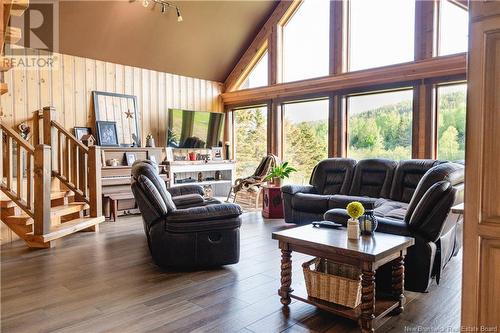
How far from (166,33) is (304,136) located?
3.39m

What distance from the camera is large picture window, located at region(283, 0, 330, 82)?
682 centimetres

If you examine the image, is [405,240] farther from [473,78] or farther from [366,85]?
[366,85]

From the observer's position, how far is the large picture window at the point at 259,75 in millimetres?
7873

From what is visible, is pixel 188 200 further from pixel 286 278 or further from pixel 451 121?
pixel 451 121

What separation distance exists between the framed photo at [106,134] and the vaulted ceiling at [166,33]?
1.21 meters

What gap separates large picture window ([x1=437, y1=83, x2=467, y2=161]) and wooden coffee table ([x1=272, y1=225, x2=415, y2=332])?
10.9 ft

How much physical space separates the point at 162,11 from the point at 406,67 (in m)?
4.25

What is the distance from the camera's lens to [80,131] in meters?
6.17

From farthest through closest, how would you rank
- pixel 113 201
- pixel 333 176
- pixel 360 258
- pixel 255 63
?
pixel 255 63 → pixel 113 201 → pixel 333 176 → pixel 360 258

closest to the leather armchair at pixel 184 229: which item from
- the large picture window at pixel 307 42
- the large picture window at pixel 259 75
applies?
the large picture window at pixel 307 42

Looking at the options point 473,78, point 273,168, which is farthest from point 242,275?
point 273,168

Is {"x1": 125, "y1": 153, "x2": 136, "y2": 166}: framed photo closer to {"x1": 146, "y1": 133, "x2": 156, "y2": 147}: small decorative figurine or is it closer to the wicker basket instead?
{"x1": 146, "y1": 133, "x2": 156, "y2": 147}: small decorative figurine

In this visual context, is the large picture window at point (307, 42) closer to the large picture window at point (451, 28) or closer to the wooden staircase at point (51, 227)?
the large picture window at point (451, 28)

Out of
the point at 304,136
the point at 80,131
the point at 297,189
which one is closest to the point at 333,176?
the point at 297,189
